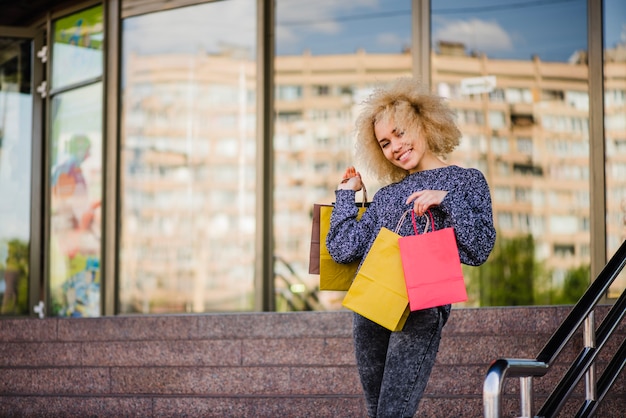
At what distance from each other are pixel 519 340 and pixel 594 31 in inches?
132

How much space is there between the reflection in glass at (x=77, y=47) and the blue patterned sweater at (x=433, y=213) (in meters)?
6.65

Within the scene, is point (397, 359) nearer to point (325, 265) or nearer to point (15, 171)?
point (325, 265)

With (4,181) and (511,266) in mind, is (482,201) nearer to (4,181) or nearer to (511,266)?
(511,266)

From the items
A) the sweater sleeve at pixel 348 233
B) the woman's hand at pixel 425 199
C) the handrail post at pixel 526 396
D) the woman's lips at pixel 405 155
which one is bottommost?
the handrail post at pixel 526 396

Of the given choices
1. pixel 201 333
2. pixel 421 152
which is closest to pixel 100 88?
pixel 201 333

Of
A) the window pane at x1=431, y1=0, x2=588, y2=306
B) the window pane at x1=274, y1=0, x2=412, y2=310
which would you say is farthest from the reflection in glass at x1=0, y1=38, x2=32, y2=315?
the window pane at x1=431, y1=0, x2=588, y2=306

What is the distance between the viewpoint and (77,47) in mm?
10148

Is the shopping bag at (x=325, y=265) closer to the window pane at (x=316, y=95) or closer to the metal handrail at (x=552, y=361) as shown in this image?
the metal handrail at (x=552, y=361)

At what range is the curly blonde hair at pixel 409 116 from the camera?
373cm

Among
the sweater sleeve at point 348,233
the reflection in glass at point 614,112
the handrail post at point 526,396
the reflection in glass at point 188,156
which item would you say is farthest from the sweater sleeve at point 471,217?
the reflection in glass at point 188,156

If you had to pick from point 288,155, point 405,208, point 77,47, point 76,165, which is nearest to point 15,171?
point 76,165

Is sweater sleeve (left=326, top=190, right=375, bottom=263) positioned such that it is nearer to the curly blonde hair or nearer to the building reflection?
the curly blonde hair

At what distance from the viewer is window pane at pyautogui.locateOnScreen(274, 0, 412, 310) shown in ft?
32.5

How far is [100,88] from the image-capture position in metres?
9.86
